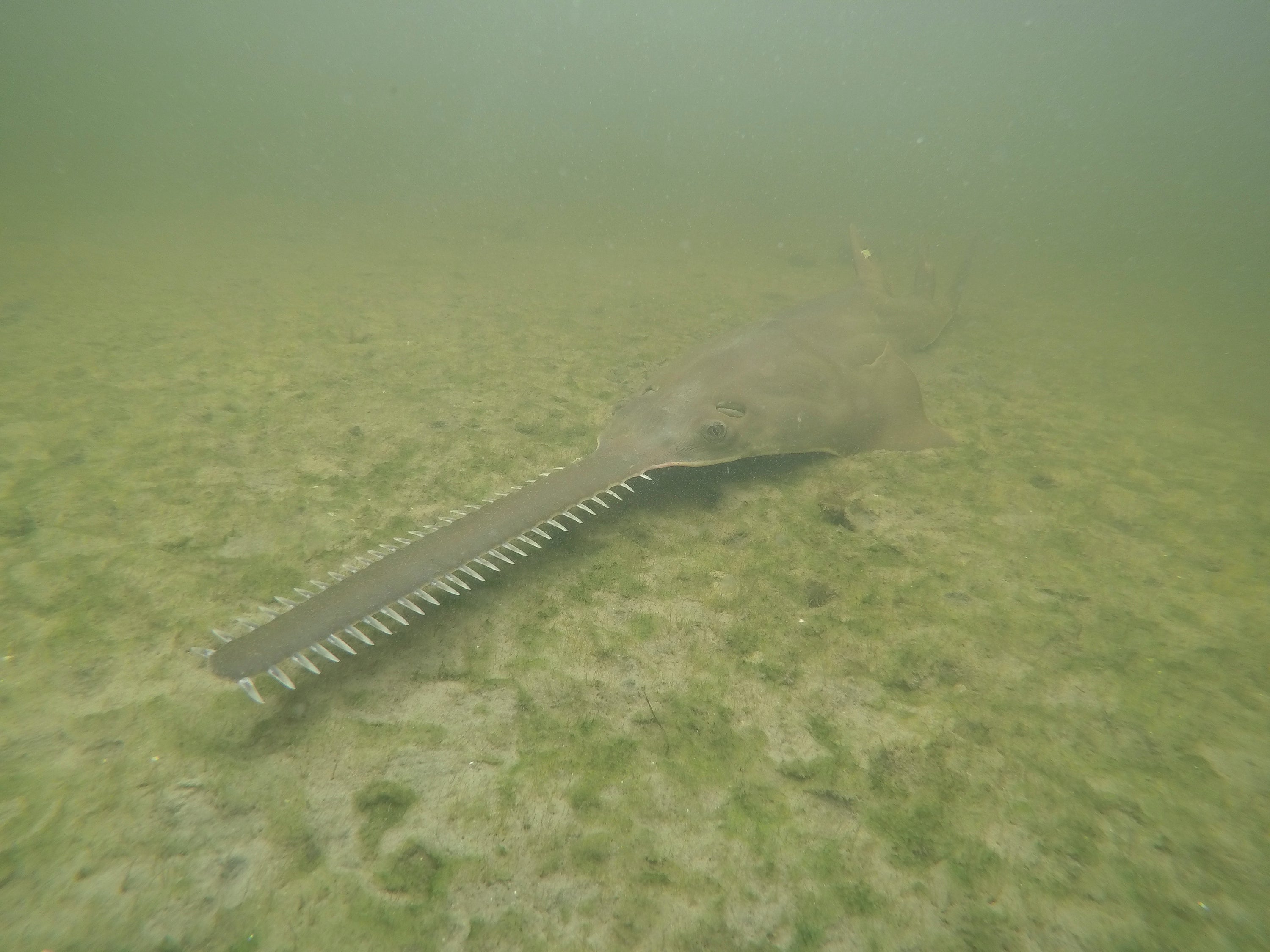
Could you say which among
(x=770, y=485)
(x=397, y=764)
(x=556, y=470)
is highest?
(x=556, y=470)

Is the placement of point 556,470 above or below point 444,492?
above

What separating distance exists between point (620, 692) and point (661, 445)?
5.18ft

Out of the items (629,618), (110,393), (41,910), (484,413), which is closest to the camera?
(41,910)

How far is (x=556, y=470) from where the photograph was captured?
297cm

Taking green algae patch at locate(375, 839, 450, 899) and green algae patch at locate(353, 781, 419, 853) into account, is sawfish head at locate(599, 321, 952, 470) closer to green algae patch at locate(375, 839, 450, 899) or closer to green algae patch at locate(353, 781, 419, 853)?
green algae patch at locate(353, 781, 419, 853)

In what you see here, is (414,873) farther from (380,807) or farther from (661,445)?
(661,445)

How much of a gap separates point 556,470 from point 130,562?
211 centimetres

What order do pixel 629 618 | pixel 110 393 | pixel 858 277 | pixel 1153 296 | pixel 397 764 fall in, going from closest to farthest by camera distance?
1. pixel 397 764
2. pixel 629 618
3. pixel 110 393
4. pixel 858 277
5. pixel 1153 296

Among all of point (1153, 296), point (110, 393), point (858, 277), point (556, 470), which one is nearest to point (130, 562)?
point (556, 470)

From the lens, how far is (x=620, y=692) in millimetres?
2320

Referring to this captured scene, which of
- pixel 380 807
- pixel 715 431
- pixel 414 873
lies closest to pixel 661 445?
pixel 715 431

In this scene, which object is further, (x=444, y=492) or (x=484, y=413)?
(x=484, y=413)

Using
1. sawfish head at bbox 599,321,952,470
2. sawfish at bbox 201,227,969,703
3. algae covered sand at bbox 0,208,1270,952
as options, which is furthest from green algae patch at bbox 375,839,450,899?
sawfish head at bbox 599,321,952,470

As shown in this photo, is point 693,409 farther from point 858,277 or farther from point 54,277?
point 54,277
